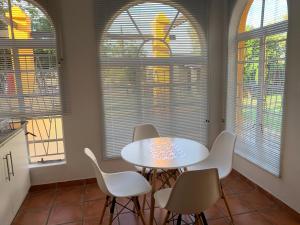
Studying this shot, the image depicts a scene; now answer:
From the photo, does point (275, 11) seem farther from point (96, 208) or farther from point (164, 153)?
point (96, 208)

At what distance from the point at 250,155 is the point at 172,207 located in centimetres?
177

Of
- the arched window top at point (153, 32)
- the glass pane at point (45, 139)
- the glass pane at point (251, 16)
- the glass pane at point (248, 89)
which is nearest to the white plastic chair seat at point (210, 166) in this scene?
the glass pane at point (248, 89)

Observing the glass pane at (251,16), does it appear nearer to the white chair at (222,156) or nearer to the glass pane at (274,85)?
the glass pane at (274,85)

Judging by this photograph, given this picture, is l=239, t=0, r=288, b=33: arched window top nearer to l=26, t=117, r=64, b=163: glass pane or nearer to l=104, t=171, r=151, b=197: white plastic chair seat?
l=104, t=171, r=151, b=197: white plastic chair seat

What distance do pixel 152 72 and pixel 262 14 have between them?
1.45 m

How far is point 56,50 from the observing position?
2.86 meters

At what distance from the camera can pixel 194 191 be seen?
1594 millimetres

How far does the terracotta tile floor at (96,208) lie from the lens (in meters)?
2.37

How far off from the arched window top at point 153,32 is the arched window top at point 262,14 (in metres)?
0.59

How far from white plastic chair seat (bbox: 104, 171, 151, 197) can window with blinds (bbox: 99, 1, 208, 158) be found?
970 millimetres

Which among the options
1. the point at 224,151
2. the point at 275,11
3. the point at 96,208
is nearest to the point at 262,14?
the point at 275,11

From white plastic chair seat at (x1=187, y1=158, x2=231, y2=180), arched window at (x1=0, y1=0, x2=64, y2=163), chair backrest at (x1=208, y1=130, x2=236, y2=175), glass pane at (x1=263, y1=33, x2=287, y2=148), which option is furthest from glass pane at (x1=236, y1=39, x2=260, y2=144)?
arched window at (x1=0, y1=0, x2=64, y2=163)

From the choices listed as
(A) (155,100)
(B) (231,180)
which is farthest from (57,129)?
(B) (231,180)

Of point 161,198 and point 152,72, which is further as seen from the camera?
point 152,72
